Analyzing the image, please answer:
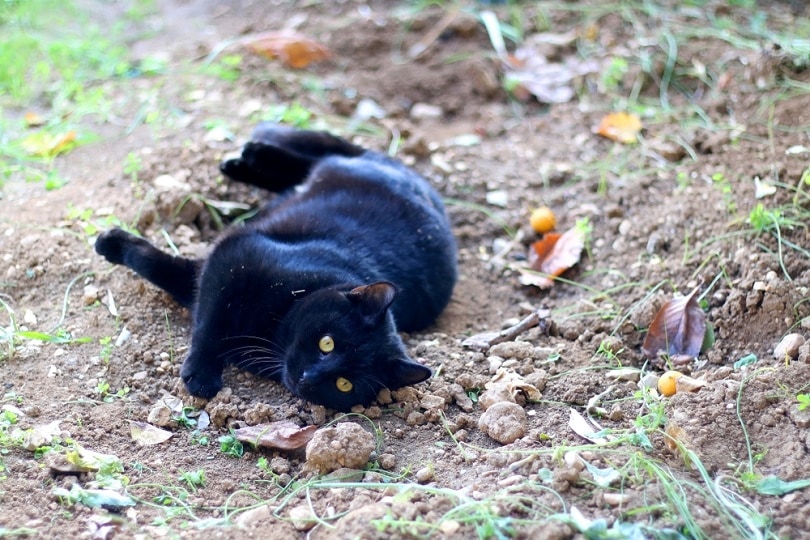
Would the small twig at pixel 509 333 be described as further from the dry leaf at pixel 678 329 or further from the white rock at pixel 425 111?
the white rock at pixel 425 111

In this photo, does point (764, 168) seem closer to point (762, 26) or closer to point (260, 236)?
point (762, 26)

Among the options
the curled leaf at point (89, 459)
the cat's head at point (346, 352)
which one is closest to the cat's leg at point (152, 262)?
the cat's head at point (346, 352)

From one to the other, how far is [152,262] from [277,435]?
0.89 meters

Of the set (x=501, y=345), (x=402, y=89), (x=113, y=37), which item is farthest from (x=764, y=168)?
(x=113, y=37)

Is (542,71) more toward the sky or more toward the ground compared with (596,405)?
more toward the sky

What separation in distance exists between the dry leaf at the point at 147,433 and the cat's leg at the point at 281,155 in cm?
139

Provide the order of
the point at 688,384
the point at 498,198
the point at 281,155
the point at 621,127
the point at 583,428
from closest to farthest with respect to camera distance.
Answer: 1. the point at 583,428
2. the point at 688,384
3. the point at 281,155
4. the point at 498,198
5. the point at 621,127

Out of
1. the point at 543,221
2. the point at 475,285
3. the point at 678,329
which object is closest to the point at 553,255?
the point at 543,221

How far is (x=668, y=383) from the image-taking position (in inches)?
108

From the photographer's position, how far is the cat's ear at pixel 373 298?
2.71 m

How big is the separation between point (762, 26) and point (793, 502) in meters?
3.61

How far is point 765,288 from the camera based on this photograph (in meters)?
2.94

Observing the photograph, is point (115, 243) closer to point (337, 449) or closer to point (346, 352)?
point (346, 352)

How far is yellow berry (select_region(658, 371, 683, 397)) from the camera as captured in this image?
107 inches
